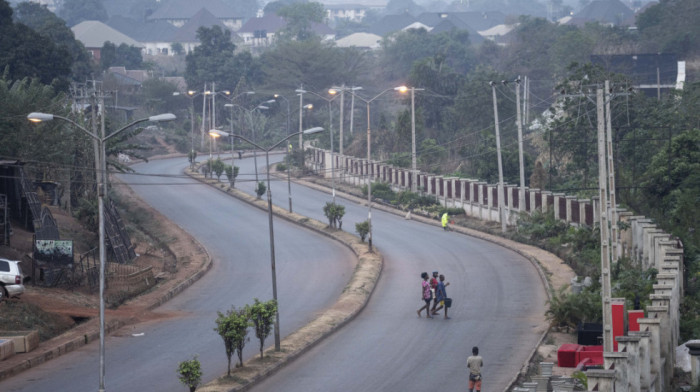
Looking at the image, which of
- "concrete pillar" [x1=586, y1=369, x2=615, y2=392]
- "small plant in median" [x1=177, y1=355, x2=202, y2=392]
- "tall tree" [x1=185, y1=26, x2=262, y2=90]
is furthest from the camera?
"tall tree" [x1=185, y1=26, x2=262, y2=90]

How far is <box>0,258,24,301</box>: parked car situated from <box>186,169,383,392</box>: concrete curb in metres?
8.25

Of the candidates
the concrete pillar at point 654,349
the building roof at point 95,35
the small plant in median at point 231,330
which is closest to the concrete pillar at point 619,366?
the concrete pillar at point 654,349

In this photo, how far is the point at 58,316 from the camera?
3022 centimetres

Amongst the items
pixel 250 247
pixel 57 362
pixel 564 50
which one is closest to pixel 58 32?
pixel 564 50

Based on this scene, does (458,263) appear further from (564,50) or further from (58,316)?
(564,50)

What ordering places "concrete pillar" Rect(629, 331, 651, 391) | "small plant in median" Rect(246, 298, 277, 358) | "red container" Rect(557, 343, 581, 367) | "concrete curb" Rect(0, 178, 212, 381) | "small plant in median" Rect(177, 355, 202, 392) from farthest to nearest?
"small plant in median" Rect(246, 298, 277, 358) → "concrete curb" Rect(0, 178, 212, 381) → "red container" Rect(557, 343, 581, 367) → "small plant in median" Rect(177, 355, 202, 392) → "concrete pillar" Rect(629, 331, 651, 391)

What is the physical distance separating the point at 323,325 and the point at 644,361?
11281mm

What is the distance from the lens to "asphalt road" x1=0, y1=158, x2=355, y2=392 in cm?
2434

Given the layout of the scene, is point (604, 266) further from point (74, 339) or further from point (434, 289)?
point (74, 339)

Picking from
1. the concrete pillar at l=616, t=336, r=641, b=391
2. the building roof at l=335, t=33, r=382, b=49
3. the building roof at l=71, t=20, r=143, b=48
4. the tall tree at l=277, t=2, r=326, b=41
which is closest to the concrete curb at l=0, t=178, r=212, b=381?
the concrete pillar at l=616, t=336, r=641, b=391

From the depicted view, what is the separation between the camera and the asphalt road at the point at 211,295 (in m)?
24.3

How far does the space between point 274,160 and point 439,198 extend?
32.8 meters

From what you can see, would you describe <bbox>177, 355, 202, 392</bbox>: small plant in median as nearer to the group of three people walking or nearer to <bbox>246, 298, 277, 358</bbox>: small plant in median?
<bbox>246, 298, 277, 358</bbox>: small plant in median

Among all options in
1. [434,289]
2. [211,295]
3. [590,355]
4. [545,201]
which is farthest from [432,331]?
[545,201]
